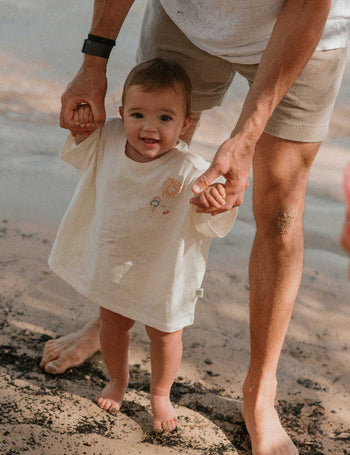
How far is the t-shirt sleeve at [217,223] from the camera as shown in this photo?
1.89 meters

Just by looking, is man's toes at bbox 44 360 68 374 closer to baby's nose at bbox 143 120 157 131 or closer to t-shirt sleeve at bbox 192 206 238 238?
t-shirt sleeve at bbox 192 206 238 238

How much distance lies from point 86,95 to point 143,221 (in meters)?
0.42

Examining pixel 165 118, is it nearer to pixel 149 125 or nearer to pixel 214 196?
pixel 149 125

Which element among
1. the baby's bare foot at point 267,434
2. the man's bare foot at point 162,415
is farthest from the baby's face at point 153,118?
the baby's bare foot at point 267,434

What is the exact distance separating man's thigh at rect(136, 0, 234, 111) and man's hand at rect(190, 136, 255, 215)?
0.58 meters

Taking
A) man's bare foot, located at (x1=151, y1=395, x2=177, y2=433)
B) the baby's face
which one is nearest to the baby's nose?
the baby's face

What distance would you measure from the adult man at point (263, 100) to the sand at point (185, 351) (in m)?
0.13

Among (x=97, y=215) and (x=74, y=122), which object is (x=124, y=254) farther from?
A: (x=74, y=122)

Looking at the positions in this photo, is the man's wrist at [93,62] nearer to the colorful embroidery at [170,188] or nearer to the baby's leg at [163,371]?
the colorful embroidery at [170,188]

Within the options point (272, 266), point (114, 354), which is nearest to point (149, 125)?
point (272, 266)

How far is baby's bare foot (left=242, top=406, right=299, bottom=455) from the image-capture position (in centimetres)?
218

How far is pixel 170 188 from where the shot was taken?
Answer: 77.7 inches

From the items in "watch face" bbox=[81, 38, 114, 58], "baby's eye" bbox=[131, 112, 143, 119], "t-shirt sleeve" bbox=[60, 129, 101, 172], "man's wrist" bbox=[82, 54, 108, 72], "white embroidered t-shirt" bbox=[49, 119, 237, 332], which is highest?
"watch face" bbox=[81, 38, 114, 58]

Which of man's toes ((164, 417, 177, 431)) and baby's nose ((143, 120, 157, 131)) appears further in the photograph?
man's toes ((164, 417, 177, 431))
